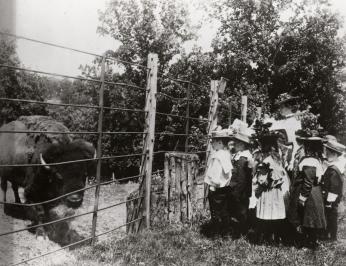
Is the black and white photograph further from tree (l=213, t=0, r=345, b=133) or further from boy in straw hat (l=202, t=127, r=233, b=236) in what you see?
tree (l=213, t=0, r=345, b=133)

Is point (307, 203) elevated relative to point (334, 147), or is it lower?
lower

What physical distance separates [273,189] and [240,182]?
1.74 ft

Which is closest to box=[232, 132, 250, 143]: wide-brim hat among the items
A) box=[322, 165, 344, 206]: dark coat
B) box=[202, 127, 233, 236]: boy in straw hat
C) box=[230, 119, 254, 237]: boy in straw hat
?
box=[230, 119, 254, 237]: boy in straw hat

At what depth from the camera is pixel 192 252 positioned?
493cm

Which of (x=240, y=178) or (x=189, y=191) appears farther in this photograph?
(x=189, y=191)

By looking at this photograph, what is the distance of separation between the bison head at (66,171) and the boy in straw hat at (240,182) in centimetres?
254

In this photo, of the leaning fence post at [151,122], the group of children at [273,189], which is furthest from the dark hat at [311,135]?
the leaning fence post at [151,122]

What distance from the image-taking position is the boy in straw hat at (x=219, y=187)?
19.6ft

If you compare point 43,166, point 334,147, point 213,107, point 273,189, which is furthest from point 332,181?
point 43,166

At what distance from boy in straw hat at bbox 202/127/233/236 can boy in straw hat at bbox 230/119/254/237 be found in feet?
0.39

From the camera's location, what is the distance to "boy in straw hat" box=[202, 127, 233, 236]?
5.99 m

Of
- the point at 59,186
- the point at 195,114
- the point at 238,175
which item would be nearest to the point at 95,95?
the point at 195,114

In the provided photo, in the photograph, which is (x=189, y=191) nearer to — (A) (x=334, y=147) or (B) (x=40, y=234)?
(A) (x=334, y=147)

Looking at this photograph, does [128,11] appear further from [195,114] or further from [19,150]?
[19,150]
